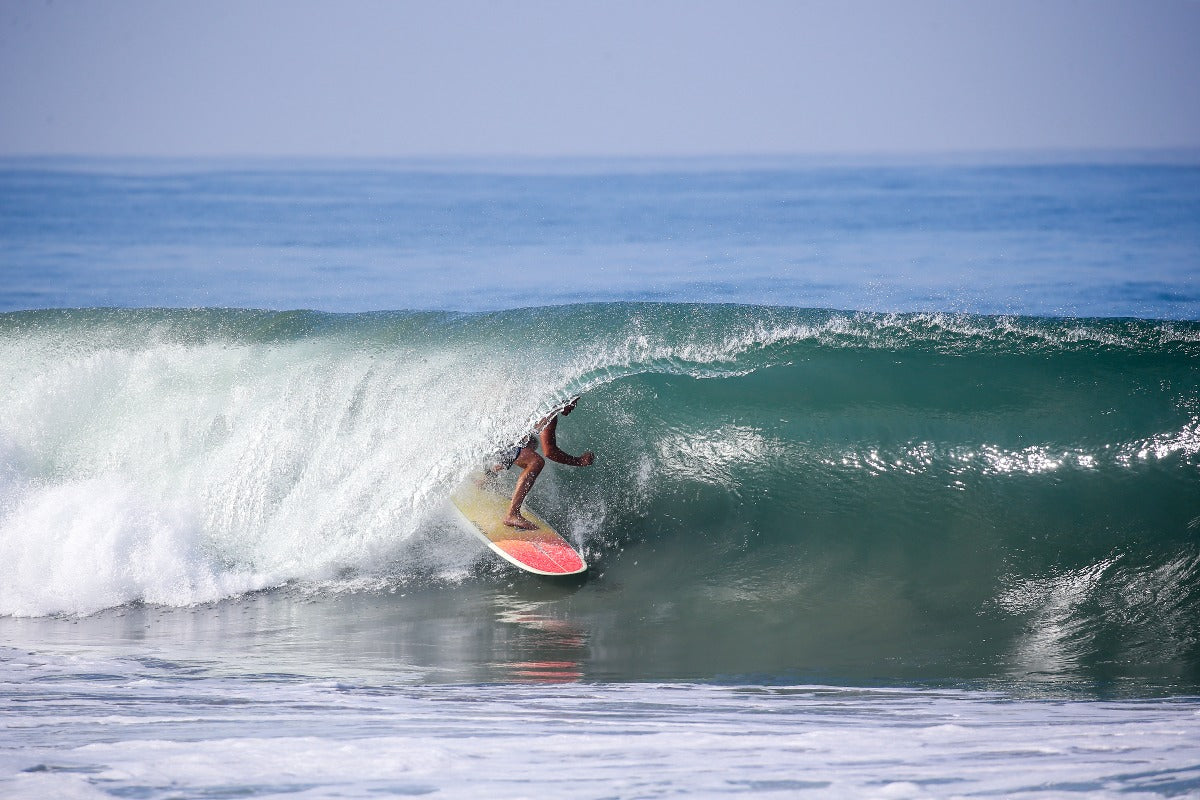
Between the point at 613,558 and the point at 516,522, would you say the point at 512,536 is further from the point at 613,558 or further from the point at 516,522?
the point at 613,558

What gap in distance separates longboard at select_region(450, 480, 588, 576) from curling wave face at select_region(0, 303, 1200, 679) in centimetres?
21

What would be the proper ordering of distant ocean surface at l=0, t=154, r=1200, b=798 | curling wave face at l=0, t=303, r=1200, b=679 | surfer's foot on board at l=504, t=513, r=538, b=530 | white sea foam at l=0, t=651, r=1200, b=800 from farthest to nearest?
surfer's foot on board at l=504, t=513, r=538, b=530, curling wave face at l=0, t=303, r=1200, b=679, distant ocean surface at l=0, t=154, r=1200, b=798, white sea foam at l=0, t=651, r=1200, b=800

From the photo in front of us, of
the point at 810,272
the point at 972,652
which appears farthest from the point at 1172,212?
the point at 972,652

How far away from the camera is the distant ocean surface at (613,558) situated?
15.2ft

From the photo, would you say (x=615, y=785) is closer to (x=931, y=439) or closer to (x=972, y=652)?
(x=972, y=652)

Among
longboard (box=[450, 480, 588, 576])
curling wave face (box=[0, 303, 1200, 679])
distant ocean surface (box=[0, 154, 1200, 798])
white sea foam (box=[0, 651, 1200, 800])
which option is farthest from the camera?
longboard (box=[450, 480, 588, 576])

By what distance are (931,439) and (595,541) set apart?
248cm

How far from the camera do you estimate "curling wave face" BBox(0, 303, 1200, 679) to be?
23.1ft

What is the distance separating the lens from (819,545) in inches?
294

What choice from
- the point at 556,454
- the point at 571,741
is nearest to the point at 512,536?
the point at 556,454

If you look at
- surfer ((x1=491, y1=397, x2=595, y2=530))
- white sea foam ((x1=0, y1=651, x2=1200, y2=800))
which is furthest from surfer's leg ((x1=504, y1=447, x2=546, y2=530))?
white sea foam ((x1=0, y1=651, x2=1200, y2=800))

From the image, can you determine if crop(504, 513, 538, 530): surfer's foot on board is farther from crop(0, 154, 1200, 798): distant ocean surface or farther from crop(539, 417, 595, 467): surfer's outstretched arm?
crop(539, 417, 595, 467): surfer's outstretched arm

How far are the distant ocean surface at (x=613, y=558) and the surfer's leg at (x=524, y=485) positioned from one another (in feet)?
1.08

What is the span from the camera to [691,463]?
8312 millimetres
